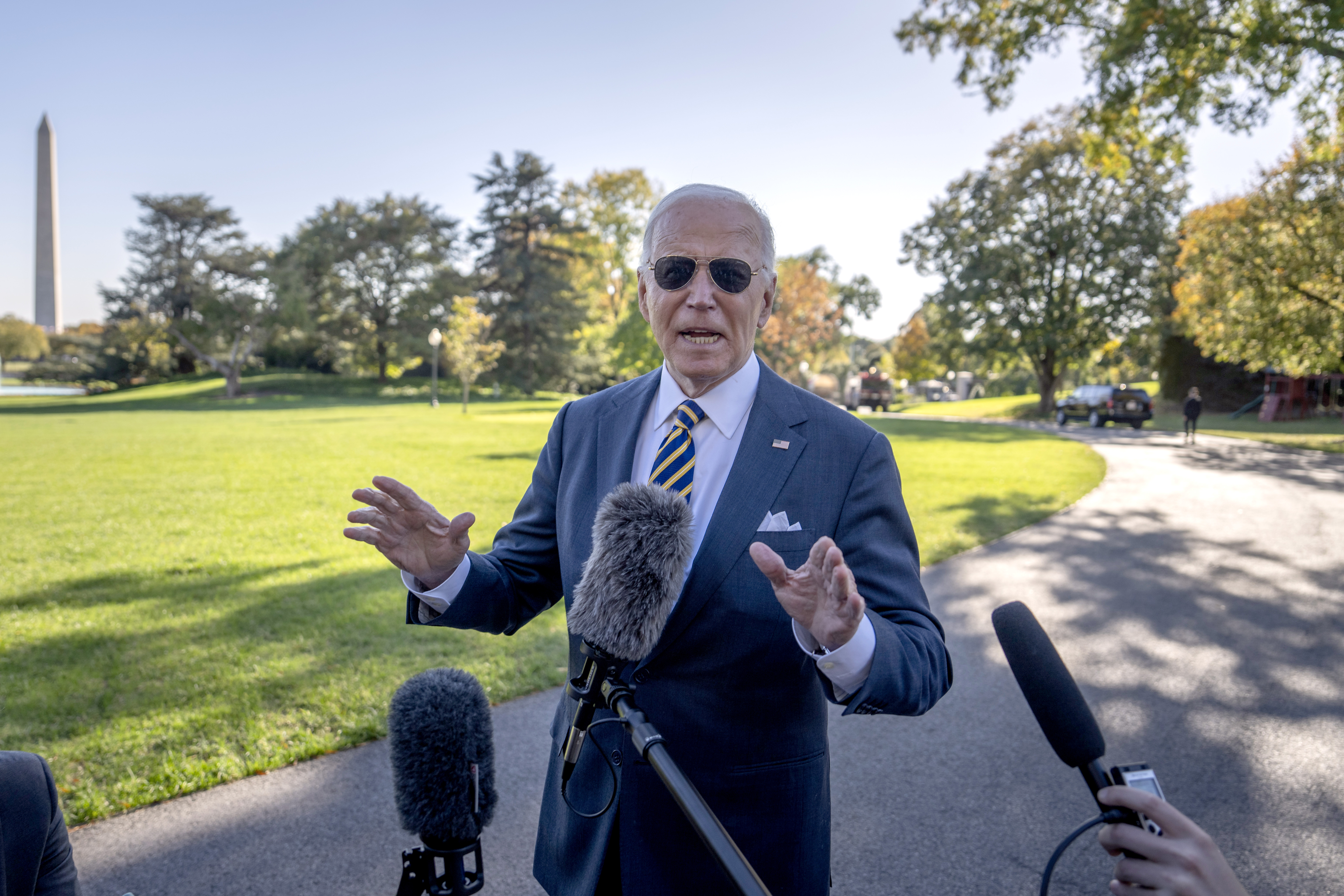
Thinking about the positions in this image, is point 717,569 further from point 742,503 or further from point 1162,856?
point 1162,856

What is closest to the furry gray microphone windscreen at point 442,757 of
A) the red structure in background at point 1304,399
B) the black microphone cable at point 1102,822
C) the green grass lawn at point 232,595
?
the black microphone cable at point 1102,822

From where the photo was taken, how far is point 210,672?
560 centimetres

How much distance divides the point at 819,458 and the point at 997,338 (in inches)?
1756

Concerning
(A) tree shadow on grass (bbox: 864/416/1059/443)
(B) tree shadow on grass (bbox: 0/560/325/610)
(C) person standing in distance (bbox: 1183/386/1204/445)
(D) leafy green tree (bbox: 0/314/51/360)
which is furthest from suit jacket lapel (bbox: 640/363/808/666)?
(D) leafy green tree (bbox: 0/314/51/360)

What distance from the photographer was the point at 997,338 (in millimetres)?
42406

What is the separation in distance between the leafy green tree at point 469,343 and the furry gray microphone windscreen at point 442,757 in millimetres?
38370

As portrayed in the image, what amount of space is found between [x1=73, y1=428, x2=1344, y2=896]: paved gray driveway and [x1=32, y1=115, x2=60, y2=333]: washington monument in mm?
66321

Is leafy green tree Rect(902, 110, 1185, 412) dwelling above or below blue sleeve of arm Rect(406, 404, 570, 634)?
above

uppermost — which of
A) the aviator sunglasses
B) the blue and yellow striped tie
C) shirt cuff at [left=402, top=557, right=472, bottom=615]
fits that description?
the aviator sunglasses

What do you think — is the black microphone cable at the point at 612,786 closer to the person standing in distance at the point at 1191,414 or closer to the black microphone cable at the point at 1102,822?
the black microphone cable at the point at 1102,822

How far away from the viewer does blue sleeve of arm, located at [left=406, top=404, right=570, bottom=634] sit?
217 centimetres

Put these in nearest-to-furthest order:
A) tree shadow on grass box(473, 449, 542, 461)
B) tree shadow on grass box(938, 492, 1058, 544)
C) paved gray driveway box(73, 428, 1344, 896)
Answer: paved gray driveway box(73, 428, 1344, 896), tree shadow on grass box(938, 492, 1058, 544), tree shadow on grass box(473, 449, 542, 461)

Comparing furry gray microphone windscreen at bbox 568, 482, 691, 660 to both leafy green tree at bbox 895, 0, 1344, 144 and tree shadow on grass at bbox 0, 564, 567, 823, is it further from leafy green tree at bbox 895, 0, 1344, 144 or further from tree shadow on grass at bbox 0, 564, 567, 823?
leafy green tree at bbox 895, 0, 1344, 144

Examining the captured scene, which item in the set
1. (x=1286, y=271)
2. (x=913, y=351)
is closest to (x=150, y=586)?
(x=1286, y=271)
